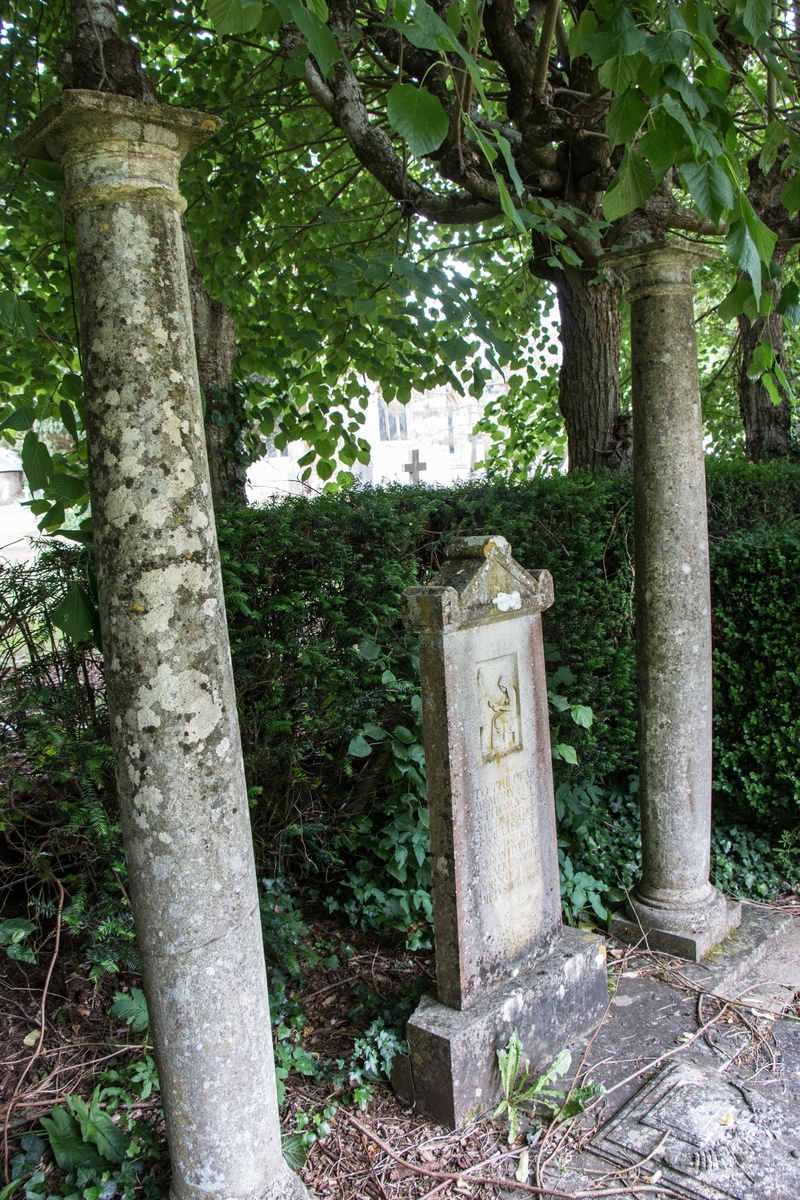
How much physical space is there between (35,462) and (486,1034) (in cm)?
238

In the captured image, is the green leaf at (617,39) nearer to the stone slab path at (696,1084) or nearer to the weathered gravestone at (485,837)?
the weathered gravestone at (485,837)

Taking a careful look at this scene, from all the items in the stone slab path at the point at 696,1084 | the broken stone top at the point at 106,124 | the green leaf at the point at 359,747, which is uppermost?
the broken stone top at the point at 106,124

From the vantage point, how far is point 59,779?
295 cm

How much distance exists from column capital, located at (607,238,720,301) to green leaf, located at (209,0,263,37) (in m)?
2.18

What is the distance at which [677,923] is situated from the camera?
3.84 meters

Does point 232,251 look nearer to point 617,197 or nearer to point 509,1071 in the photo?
point 617,197

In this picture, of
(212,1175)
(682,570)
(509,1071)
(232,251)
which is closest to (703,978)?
(509,1071)

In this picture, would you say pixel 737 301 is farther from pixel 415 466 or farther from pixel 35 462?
pixel 415 466

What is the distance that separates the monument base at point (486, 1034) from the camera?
2826 millimetres

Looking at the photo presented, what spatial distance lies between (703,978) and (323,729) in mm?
1967

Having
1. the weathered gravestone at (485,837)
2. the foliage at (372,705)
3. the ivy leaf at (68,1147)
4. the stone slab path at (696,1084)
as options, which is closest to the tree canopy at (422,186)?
the foliage at (372,705)

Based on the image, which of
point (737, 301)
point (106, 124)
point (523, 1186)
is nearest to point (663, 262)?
point (737, 301)

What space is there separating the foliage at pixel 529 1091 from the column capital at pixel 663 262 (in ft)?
10.2

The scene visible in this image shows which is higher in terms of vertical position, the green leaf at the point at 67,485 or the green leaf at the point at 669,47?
the green leaf at the point at 669,47
